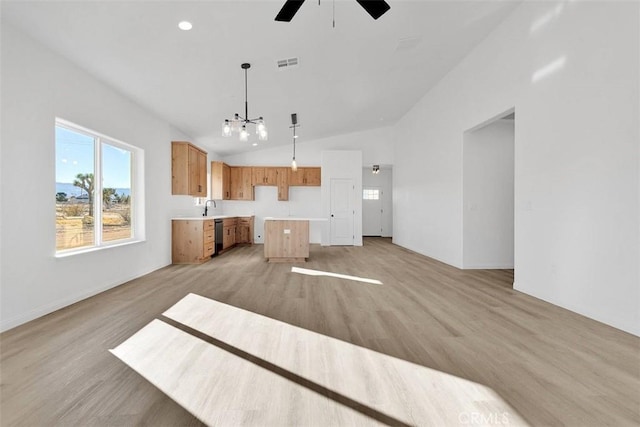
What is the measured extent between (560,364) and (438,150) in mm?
5017

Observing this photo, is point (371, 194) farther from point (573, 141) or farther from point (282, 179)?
point (573, 141)

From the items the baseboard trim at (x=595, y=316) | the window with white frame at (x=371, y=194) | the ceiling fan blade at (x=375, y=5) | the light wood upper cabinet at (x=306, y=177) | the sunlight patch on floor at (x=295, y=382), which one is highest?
the ceiling fan blade at (x=375, y=5)

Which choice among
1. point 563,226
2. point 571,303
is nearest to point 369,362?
point 571,303

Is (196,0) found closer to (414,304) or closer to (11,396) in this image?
(11,396)

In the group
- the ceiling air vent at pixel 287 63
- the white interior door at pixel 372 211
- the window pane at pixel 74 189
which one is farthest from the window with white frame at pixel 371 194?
the window pane at pixel 74 189

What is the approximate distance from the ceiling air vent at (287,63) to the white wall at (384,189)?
779cm

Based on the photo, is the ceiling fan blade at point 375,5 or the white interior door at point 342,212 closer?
the ceiling fan blade at point 375,5

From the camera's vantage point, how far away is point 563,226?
10.9 ft

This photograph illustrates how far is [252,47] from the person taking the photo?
12.0 feet

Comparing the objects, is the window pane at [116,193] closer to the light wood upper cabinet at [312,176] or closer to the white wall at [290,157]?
the white wall at [290,157]

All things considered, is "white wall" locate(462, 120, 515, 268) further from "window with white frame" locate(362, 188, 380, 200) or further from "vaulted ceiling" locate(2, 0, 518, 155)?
"window with white frame" locate(362, 188, 380, 200)

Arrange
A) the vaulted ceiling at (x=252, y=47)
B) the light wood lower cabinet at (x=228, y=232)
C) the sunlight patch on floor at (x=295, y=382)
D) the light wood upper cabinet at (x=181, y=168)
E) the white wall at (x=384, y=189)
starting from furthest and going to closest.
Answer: the white wall at (x=384, y=189), the light wood lower cabinet at (x=228, y=232), the light wood upper cabinet at (x=181, y=168), the vaulted ceiling at (x=252, y=47), the sunlight patch on floor at (x=295, y=382)

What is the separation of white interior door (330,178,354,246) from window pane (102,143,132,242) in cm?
561

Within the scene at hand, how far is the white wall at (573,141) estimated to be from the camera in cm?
269
